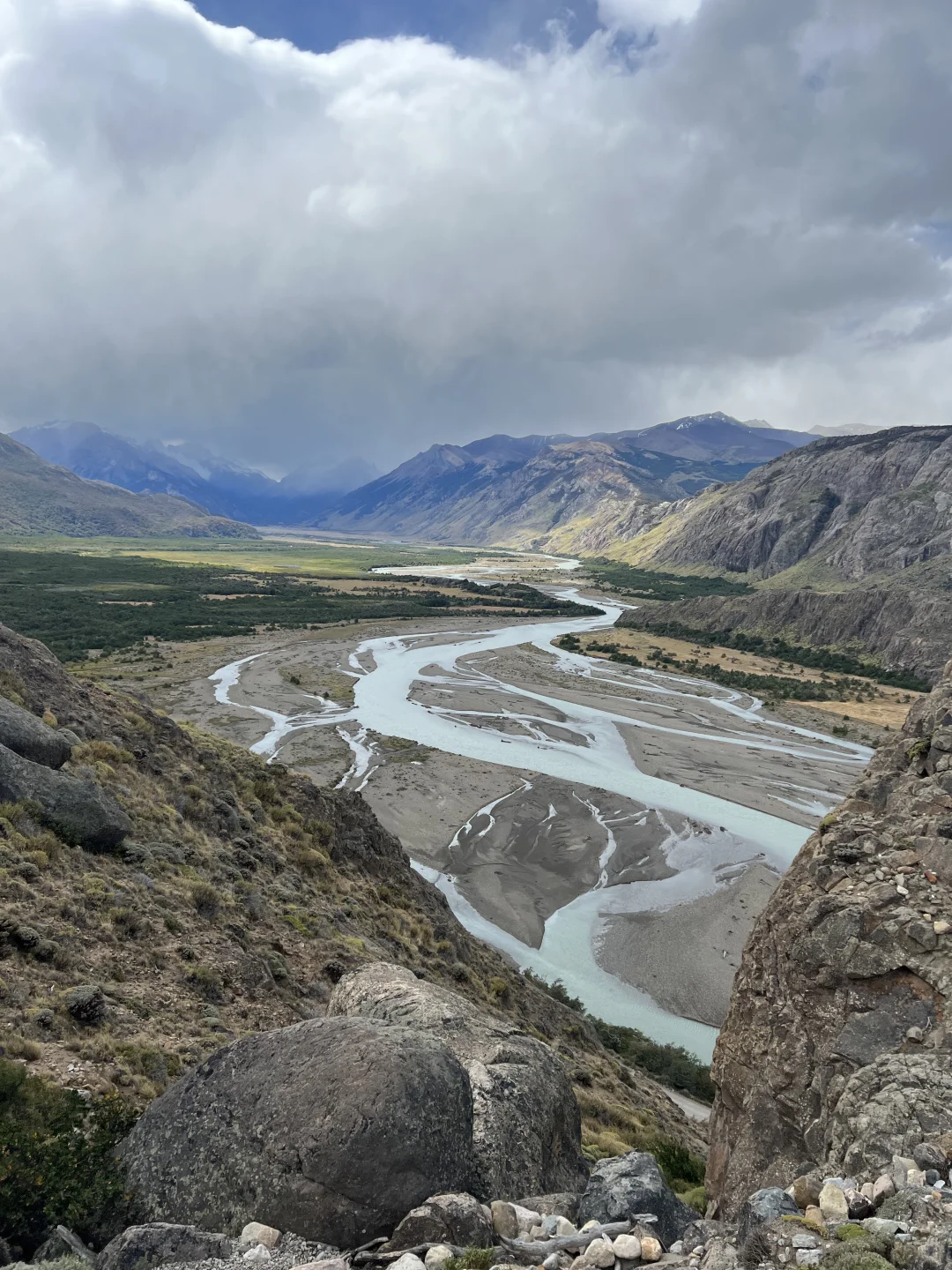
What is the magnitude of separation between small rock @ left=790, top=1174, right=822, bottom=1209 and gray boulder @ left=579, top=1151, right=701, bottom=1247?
4.68ft

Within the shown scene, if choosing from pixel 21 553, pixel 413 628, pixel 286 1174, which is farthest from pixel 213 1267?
pixel 21 553

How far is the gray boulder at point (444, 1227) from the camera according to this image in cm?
616

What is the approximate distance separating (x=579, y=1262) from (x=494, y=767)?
1715 inches

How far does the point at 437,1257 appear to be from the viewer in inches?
226

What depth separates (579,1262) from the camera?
5637 mm

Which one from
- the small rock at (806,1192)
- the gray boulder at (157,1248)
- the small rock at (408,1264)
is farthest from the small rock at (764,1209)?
the gray boulder at (157,1248)

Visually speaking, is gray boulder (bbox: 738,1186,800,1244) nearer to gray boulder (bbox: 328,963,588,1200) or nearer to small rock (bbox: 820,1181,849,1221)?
small rock (bbox: 820,1181,849,1221)

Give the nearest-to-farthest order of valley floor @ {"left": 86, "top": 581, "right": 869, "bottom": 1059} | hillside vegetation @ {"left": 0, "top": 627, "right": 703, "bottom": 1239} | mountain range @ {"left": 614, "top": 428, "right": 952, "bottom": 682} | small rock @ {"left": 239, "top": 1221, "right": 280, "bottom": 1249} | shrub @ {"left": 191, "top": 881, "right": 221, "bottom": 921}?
small rock @ {"left": 239, "top": 1221, "right": 280, "bottom": 1249} → hillside vegetation @ {"left": 0, "top": 627, "right": 703, "bottom": 1239} → shrub @ {"left": 191, "top": 881, "right": 221, "bottom": 921} → valley floor @ {"left": 86, "top": 581, "right": 869, "bottom": 1059} → mountain range @ {"left": 614, "top": 428, "right": 952, "bottom": 682}

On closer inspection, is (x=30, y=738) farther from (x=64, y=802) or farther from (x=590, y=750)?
(x=590, y=750)

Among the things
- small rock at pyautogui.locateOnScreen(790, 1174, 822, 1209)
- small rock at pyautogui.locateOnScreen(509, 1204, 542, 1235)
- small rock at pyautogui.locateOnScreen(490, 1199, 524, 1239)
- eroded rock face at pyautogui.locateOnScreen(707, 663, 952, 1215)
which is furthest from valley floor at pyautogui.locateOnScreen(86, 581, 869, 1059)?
small rock at pyautogui.locateOnScreen(490, 1199, 524, 1239)

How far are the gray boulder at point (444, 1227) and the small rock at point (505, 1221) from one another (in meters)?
0.13

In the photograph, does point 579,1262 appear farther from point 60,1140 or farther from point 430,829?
point 430,829

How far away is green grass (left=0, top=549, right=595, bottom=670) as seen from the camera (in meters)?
97.6

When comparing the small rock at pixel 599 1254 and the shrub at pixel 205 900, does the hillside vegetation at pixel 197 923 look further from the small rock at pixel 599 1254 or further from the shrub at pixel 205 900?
the small rock at pixel 599 1254
